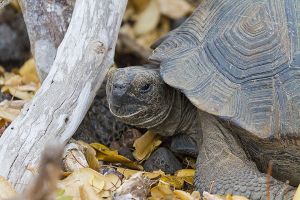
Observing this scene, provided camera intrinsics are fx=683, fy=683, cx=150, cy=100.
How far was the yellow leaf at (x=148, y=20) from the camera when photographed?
8.48 m

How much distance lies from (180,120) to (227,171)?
676 mm

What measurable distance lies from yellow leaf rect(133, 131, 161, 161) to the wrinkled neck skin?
0.56ft

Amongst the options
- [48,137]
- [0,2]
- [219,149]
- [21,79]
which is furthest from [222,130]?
[21,79]

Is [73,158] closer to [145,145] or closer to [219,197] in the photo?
[145,145]

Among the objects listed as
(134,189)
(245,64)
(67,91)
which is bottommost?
(134,189)

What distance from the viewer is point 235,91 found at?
4.18m

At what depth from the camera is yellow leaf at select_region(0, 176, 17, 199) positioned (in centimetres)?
360

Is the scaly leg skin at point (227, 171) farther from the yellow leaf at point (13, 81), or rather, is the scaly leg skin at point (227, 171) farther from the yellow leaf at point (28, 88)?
the yellow leaf at point (13, 81)

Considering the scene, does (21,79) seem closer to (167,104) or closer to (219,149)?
(167,104)

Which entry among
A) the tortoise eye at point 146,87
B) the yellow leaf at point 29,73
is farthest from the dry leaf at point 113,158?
the yellow leaf at point 29,73

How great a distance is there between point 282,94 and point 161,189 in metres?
0.92

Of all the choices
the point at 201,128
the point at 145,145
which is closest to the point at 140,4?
the point at 145,145

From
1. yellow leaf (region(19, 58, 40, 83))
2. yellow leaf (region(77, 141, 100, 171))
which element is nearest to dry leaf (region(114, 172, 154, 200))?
yellow leaf (region(77, 141, 100, 171))

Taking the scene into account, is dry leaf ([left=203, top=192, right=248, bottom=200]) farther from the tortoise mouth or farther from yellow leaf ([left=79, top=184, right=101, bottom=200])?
the tortoise mouth
